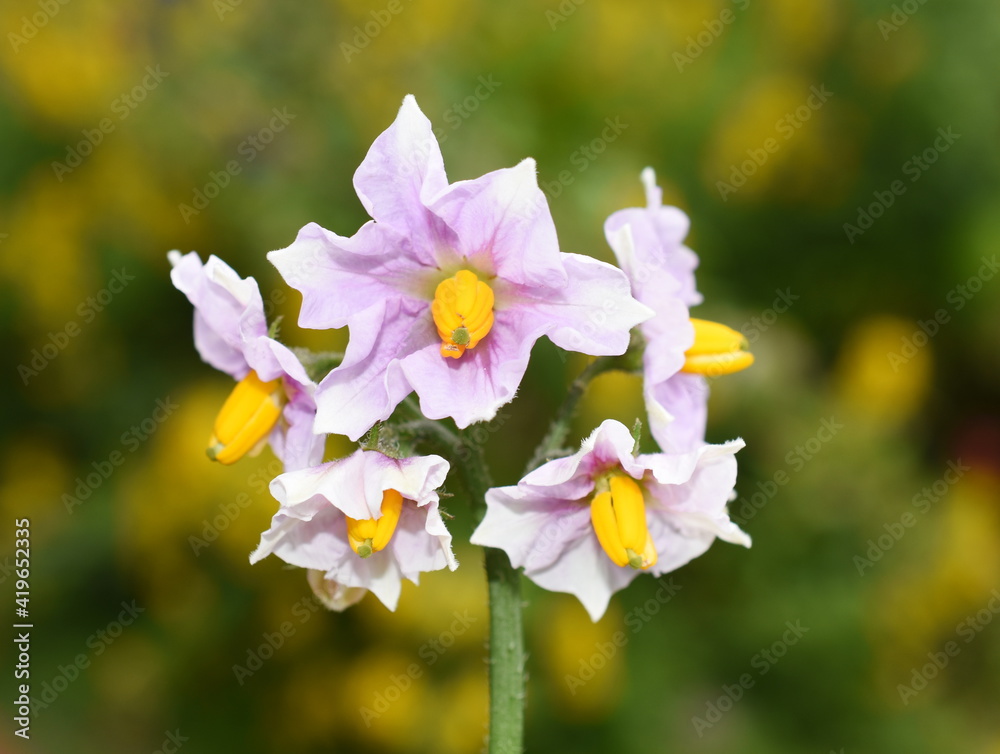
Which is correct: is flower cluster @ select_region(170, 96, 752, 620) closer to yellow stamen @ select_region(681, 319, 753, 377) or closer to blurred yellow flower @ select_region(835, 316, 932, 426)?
yellow stamen @ select_region(681, 319, 753, 377)

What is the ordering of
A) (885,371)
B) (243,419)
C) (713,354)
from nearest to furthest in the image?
(243,419) < (713,354) < (885,371)

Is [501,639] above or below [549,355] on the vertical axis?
above

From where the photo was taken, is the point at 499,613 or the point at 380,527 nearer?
the point at 380,527

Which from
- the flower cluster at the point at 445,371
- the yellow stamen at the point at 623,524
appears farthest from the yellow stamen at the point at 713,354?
the yellow stamen at the point at 623,524

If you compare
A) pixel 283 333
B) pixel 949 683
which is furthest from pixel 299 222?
pixel 949 683

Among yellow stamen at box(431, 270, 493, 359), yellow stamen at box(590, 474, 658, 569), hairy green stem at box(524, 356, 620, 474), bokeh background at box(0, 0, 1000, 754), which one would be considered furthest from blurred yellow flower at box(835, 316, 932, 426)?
yellow stamen at box(431, 270, 493, 359)

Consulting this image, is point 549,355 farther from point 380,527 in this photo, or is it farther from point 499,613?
point 380,527

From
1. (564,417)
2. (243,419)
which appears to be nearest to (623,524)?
(564,417)
